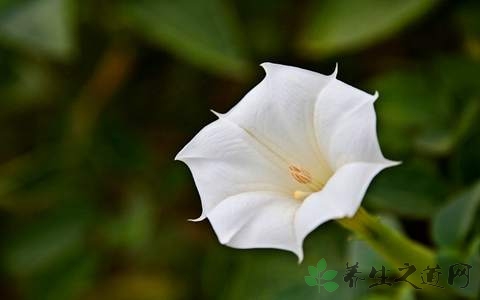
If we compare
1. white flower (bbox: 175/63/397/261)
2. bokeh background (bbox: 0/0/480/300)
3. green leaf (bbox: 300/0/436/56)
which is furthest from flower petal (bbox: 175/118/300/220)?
green leaf (bbox: 300/0/436/56)

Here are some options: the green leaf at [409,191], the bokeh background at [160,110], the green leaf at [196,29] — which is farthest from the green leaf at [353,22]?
the green leaf at [409,191]

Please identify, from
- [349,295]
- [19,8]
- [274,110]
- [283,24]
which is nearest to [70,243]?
[19,8]

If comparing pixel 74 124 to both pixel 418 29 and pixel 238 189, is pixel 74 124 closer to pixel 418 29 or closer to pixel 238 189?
pixel 418 29

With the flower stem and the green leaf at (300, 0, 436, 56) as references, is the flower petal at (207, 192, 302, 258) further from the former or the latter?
→ the green leaf at (300, 0, 436, 56)

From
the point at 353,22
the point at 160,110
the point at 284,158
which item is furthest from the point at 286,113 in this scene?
the point at 160,110

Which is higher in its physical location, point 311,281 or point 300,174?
point 300,174

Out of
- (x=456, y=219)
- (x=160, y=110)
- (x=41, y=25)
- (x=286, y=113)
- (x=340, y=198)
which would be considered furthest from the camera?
(x=160, y=110)

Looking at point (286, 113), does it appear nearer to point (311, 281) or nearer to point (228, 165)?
point (228, 165)
